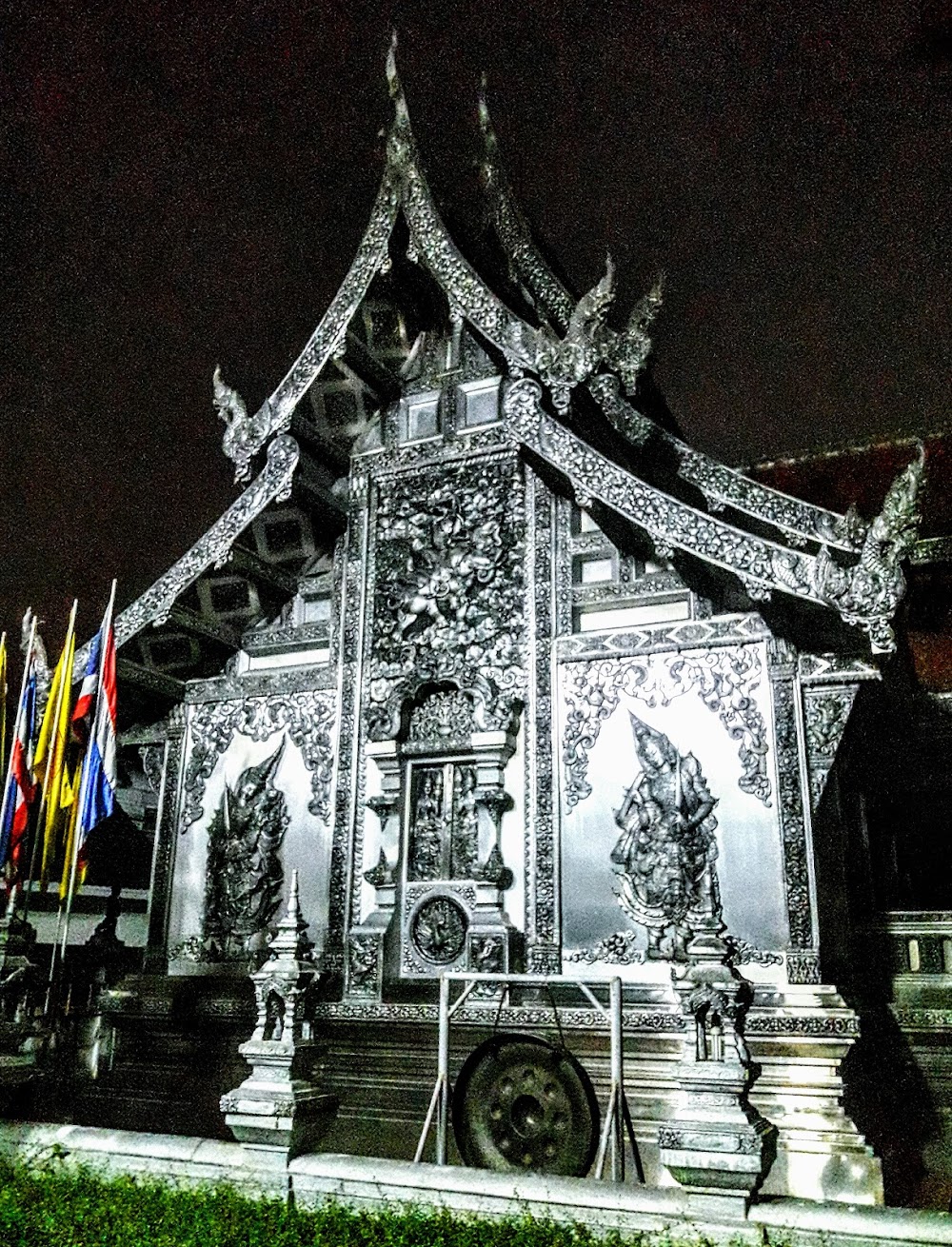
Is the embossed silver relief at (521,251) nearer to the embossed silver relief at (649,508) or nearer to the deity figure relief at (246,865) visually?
the embossed silver relief at (649,508)

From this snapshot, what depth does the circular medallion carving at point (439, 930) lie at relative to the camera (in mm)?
8227

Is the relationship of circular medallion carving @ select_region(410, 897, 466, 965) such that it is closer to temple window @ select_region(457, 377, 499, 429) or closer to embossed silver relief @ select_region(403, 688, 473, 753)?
embossed silver relief @ select_region(403, 688, 473, 753)

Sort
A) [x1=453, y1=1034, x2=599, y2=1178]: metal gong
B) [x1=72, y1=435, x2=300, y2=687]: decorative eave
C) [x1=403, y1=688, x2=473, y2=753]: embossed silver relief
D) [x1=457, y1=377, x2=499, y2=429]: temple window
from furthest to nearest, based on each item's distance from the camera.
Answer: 1. [x1=457, y1=377, x2=499, y2=429]: temple window
2. [x1=72, y1=435, x2=300, y2=687]: decorative eave
3. [x1=403, y1=688, x2=473, y2=753]: embossed silver relief
4. [x1=453, y1=1034, x2=599, y2=1178]: metal gong

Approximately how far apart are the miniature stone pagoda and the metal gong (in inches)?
13.5

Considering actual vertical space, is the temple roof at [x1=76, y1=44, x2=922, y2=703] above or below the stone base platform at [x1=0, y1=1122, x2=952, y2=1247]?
above

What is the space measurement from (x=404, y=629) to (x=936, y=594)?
17.7 feet

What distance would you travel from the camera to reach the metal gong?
6.93 metres

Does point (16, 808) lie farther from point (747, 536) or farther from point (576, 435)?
point (747, 536)

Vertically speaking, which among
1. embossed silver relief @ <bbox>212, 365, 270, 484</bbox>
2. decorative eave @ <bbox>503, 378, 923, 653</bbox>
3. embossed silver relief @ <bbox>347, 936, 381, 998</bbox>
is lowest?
embossed silver relief @ <bbox>347, 936, 381, 998</bbox>

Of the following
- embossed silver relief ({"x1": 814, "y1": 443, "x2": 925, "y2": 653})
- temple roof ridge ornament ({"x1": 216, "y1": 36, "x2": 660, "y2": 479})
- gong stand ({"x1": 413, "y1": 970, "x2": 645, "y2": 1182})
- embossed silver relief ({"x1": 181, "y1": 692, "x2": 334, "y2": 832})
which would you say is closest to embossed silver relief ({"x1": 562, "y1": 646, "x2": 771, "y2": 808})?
embossed silver relief ({"x1": 814, "y1": 443, "x2": 925, "y2": 653})

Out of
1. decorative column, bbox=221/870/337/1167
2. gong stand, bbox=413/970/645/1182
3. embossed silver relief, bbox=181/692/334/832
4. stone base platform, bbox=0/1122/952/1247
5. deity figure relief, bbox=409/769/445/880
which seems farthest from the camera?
embossed silver relief, bbox=181/692/334/832

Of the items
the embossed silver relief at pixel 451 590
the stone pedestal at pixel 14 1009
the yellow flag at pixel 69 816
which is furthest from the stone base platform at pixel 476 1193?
the embossed silver relief at pixel 451 590

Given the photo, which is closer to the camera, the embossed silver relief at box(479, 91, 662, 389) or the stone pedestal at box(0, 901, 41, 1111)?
the stone pedestal at box(0, 901, 41, 1111)

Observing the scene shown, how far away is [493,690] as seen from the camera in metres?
8.80
